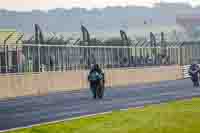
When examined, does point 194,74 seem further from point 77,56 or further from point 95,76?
point 95,76

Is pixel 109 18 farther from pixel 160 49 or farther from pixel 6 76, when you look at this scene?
pixel 6 76

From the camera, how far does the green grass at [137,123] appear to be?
14297mm

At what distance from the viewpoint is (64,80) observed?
39.9 meters

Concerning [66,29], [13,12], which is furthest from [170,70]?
[13,12]

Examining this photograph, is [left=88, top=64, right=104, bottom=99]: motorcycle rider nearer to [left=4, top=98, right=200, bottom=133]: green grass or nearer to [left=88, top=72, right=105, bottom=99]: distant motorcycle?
Answer: [left=88, top=72, right=105, bottom=99]: distant motorcycle

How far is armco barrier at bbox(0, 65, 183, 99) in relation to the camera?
34372 millimetres

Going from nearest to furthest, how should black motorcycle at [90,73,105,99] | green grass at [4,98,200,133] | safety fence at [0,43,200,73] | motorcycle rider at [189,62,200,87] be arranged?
green grass at [4,98,200,133]
black motorcycle at [90,73,105,99]
safety fence at [0,43,200,73]
motorcycle rider at [189,62,200,87]

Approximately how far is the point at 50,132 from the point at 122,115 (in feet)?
12.5

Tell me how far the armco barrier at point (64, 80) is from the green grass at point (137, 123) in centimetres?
1634

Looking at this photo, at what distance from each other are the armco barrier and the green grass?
1634 centimetres

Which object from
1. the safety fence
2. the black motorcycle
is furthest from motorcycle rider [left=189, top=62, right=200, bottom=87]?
the black motorcycle

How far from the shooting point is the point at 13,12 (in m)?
65.8

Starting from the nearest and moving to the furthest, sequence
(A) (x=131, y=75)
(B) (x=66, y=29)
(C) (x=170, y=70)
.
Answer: (A) (x=131, y=75) < (C) (x=170, y=70) < (B) (x=66, y=29)

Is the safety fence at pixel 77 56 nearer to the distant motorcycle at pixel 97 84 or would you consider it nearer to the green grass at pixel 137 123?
the distant motorcycle at pixel 97 84
